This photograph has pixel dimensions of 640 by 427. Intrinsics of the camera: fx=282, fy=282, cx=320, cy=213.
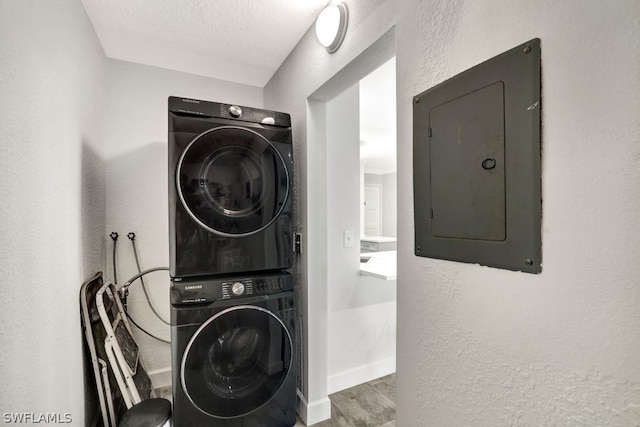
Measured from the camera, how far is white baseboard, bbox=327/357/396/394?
2.12 m

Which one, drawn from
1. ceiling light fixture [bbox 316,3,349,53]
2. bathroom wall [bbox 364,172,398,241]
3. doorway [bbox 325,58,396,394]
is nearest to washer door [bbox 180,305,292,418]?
doorway [bbox 325,58,396,394]

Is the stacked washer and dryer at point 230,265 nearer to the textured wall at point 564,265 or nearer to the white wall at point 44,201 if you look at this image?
the white wall at point 44,201

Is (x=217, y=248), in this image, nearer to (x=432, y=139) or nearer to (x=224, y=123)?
(x=224, y=123)

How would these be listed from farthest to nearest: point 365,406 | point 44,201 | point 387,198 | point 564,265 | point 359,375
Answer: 1. point 387,198
2. point 359,375
3. point 365,406
4. point 44,201
5. point 564,265

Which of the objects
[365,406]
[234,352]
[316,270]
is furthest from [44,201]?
[365,406]

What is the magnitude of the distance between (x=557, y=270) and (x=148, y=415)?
174 centimetres

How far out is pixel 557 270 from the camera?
629 millimetres

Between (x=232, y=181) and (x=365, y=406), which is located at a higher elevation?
(x=232, y=181)

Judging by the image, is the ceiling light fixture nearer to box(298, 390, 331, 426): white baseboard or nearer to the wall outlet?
the wall outlet

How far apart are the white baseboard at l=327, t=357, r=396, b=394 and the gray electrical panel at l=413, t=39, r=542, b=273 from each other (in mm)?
1626

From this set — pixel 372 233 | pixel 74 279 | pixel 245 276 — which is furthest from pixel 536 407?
pixel 372 233

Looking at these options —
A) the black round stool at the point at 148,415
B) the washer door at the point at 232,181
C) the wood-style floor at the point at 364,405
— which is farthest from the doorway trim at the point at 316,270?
the black round stool at the point at 148,415

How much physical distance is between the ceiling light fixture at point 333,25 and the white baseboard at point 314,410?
81.0 inches

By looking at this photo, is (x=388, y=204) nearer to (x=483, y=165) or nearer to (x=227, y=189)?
(x=227, y=189)
